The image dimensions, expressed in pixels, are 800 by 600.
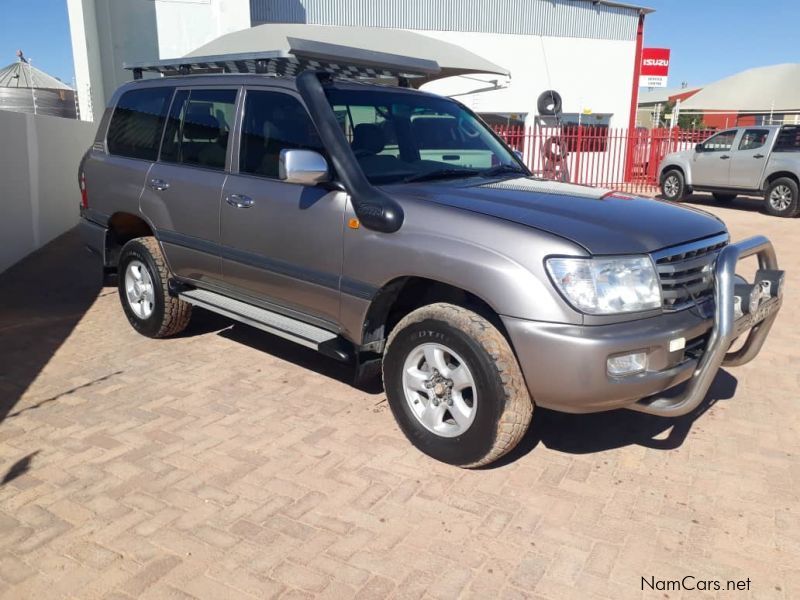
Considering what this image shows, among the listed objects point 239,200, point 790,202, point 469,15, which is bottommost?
point 790,202

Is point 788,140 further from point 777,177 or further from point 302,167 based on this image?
point 302,167

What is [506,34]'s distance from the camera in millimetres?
22109

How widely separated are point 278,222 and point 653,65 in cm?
2412

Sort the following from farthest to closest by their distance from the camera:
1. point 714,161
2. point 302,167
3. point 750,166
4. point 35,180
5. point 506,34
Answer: point 506,34 < point 714,161 < point 750,166 < point 35,180 < point 302,167

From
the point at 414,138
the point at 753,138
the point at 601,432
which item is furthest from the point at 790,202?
the point at 414,138

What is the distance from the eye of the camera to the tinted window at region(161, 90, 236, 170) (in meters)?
4.58

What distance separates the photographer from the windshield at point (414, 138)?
3.99 metres

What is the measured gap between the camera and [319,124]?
387 centimetres

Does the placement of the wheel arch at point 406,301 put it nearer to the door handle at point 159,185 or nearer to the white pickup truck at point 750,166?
the door handle at point 159,185

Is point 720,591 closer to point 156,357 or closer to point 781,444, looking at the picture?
point 781,444

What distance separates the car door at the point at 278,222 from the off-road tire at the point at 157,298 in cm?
82

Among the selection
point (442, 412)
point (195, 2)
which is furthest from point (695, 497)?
point (195, 2)

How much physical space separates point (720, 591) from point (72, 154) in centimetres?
1078

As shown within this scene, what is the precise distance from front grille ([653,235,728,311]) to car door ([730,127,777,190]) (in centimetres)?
1200
